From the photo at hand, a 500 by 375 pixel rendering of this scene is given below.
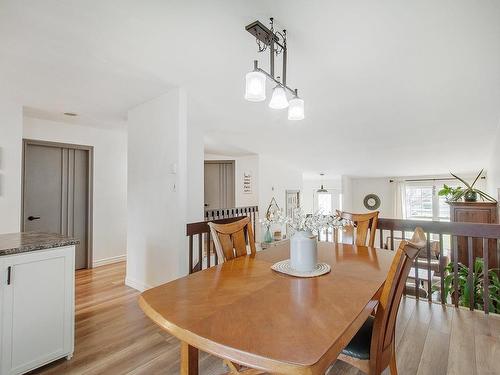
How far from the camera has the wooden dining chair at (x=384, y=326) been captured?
3.61 ft

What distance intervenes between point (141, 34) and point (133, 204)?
217cm

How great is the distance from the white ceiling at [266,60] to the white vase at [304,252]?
1453 millimetres

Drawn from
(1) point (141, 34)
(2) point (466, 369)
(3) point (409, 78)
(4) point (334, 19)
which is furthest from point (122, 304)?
(3) point (409, 78)

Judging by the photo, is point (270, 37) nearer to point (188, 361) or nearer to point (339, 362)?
point (188, 361)

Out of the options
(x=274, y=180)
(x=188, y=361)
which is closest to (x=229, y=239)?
(x=188, y=361)

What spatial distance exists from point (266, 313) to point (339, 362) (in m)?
1.19

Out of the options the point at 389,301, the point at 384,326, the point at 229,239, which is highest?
the point at 229,239

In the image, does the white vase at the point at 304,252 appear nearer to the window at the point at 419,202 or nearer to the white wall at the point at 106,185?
the white wall at the point at 106,185

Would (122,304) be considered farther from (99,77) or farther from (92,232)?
(99,77)

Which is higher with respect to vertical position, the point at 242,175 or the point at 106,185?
the point at 242,175

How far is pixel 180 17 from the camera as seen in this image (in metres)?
1.79

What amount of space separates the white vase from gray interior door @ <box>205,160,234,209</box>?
4.64 meters

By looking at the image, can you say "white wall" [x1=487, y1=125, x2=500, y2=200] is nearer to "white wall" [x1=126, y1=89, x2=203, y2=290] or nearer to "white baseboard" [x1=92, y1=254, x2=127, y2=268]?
"white wall" [x1=126, y1=89, x2=203, y2=290]

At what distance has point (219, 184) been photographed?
6281mm
